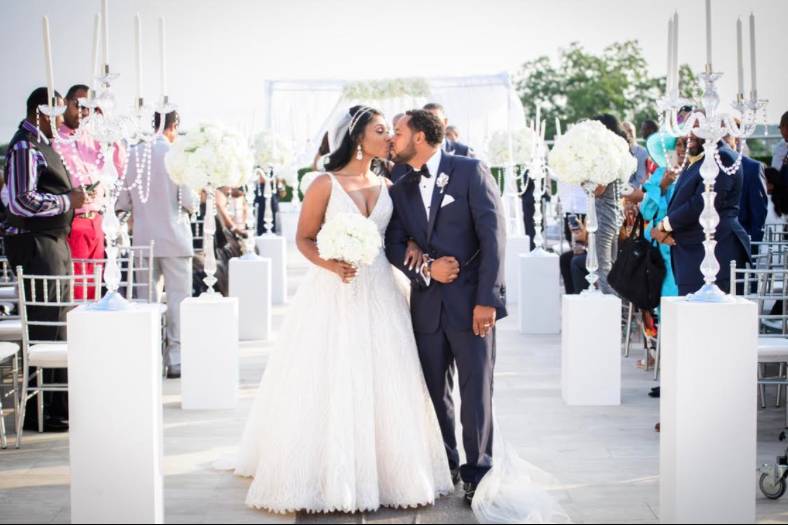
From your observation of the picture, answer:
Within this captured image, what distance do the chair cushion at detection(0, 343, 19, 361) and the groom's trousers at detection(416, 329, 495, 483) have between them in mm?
2629

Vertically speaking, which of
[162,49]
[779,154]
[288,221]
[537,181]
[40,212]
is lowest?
[288,221]

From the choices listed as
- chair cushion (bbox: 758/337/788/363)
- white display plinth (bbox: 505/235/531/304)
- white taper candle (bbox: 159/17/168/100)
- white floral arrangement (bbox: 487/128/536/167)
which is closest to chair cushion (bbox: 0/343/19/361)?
white taper candle (bbox: 159/17/168/100)

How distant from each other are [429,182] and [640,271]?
3229 mm

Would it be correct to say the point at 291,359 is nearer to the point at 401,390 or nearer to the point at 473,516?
the point at 401,390

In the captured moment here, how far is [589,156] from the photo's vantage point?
7.73m

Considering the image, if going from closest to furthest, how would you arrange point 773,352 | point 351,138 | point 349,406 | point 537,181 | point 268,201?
point 349,406
point 351,138
point 773,352
point 537,181
point 268,201

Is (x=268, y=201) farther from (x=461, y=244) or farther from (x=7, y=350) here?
(x=461, y=244)

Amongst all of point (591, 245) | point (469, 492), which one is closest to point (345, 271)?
point (469, 492)

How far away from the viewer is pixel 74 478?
446cm

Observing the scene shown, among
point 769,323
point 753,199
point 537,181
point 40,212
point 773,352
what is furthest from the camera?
point 537,181

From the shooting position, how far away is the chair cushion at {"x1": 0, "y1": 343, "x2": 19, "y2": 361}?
6.32 m

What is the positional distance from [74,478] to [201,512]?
2.61 ft

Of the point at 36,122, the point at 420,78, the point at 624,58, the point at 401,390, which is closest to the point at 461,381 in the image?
the point at 401,390

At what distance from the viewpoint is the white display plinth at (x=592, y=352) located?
7.71 m
